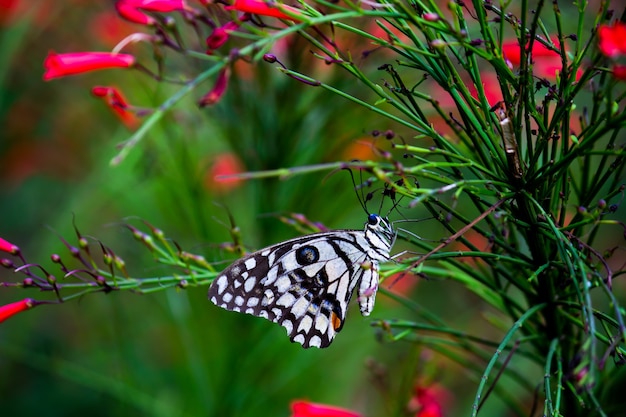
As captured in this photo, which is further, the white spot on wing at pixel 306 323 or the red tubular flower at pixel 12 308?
the white spot on wing at pixel 306 323

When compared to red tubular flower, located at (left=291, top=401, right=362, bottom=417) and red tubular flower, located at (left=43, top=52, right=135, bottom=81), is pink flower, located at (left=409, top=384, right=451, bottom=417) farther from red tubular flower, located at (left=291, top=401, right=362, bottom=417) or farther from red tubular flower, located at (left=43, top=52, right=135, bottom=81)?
red tubular flower, located at (left=43, top=52, right=135, bottom=81)

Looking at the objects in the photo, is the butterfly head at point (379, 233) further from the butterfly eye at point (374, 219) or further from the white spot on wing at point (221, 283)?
the white spot on wing at point (221, 283)

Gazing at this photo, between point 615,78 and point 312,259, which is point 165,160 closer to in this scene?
point 312,259

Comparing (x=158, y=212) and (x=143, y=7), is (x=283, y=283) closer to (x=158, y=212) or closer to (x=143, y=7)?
(x=143, y=7)

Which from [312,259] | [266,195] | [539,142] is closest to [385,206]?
[266,195]

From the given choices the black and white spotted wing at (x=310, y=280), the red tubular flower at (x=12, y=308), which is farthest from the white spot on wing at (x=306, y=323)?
the red tubular flower at (x=12, y=308)

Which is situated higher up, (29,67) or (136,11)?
(136,11)
